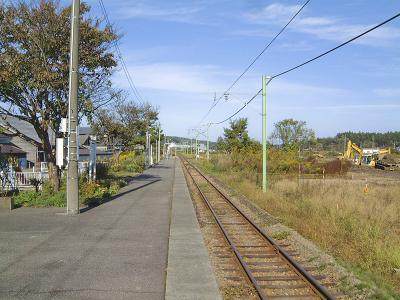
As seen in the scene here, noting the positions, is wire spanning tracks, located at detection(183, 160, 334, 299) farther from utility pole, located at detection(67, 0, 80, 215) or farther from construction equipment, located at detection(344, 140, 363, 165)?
construction equipment, located at detection(344, 140, 363, 165)

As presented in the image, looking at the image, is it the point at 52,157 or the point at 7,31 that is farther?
the point at 52,157

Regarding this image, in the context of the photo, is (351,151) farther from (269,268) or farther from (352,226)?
(269,268)

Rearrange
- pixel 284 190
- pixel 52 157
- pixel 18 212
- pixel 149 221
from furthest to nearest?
pixel 284 190 → pixel 52 157 → pixel 18 212 → pixel 149 221

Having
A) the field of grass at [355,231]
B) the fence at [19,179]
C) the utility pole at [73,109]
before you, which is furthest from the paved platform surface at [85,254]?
the fence at [19,179]

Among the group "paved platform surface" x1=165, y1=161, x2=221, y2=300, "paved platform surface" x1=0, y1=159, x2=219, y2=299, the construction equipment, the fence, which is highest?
the construction equipment

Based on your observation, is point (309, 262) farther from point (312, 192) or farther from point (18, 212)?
point (312, 192)

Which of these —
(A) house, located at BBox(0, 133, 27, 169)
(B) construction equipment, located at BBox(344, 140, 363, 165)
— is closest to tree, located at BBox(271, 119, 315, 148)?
(B) construction equipment, located at BBox(344, 140, 363, 165)

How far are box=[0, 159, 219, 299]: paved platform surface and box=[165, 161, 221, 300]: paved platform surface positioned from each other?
9 cm

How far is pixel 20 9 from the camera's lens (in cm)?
1856

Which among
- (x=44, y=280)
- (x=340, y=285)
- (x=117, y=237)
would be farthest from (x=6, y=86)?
(x=340, y=285)

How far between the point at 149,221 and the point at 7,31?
32.7ft

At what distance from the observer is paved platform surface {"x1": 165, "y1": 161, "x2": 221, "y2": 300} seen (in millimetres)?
7203

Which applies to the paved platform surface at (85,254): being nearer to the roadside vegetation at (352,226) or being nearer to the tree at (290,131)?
the roadside vegetation at (352,226)

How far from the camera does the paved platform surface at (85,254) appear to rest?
7.19m
